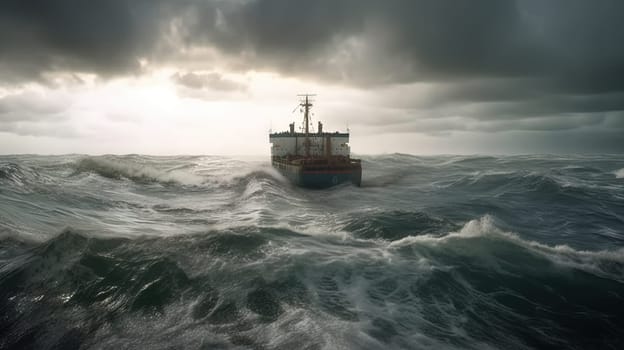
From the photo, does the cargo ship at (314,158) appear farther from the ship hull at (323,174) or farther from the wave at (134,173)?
the wave at (134,173)

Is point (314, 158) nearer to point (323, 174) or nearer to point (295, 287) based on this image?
point (323, 174)

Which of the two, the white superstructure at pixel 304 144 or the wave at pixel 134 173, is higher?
the white superstructure at pixel 304 144

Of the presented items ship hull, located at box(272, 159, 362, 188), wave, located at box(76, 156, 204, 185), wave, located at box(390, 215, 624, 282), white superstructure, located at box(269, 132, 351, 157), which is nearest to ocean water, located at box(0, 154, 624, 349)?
wave, located at box(390, 215, 624, 282)

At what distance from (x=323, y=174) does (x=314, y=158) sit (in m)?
4.88

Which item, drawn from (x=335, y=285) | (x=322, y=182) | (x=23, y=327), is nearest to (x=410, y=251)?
(x=335, y=285)

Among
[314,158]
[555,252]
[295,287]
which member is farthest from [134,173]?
[555,252]

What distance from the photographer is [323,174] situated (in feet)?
112

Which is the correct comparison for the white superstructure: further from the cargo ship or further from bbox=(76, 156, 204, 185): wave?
bbox=(76, 156, 204, 185): wave

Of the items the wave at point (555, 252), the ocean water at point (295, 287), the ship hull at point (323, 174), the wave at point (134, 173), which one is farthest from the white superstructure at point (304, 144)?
the wave at point (555, 252)

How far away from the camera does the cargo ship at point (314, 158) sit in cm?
3419

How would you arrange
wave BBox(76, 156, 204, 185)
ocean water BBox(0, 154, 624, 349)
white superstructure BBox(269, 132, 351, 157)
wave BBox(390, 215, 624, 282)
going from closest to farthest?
1. ocean water BBox(0, 154, 624, 349)
2. wave BBox(390, 215, 624, 282)
3. wave BBox(76, 156, 204, 185)
4. white superstructure BBox(269, 132, 351, 157)

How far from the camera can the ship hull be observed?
3394 centimetres

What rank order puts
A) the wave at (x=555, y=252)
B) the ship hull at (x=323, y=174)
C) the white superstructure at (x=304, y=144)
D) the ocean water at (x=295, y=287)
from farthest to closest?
the white superstructure at (x=304, y=144), the ship hull at (x=323, y=174), the wave at (x=555, y=252), the ocean water at (x=295, y=287)

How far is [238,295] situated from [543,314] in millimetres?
6590
